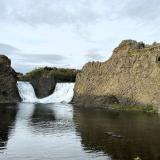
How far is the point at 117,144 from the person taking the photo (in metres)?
40.1

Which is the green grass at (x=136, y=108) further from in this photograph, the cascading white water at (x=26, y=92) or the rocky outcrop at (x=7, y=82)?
the cascading white water at (x=26, y=92)

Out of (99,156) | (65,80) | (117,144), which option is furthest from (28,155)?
(65,80)

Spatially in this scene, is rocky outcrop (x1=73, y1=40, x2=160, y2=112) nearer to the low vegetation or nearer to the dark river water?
the low vegetation

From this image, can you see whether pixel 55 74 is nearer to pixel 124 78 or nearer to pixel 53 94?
pixel 53 94

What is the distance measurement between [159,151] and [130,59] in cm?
6008

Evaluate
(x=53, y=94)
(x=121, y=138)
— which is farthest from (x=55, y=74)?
(x=121, y=138)

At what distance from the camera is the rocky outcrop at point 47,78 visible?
122312mm

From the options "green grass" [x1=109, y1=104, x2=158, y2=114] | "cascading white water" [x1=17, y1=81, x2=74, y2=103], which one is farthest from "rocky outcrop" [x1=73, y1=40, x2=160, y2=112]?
"cascading white water" [x1=17, y1=81, x2=74, y2=103]

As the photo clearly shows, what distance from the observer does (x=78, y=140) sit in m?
42.0

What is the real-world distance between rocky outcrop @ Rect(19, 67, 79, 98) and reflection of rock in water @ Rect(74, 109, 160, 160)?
62.6 metres

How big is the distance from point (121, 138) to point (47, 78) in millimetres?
81753

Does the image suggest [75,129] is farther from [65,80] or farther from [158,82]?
[65,80]

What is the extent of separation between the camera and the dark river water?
34.6 metres

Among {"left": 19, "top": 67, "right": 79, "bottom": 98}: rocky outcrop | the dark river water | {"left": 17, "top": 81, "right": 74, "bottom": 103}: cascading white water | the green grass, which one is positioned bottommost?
the dark river water
